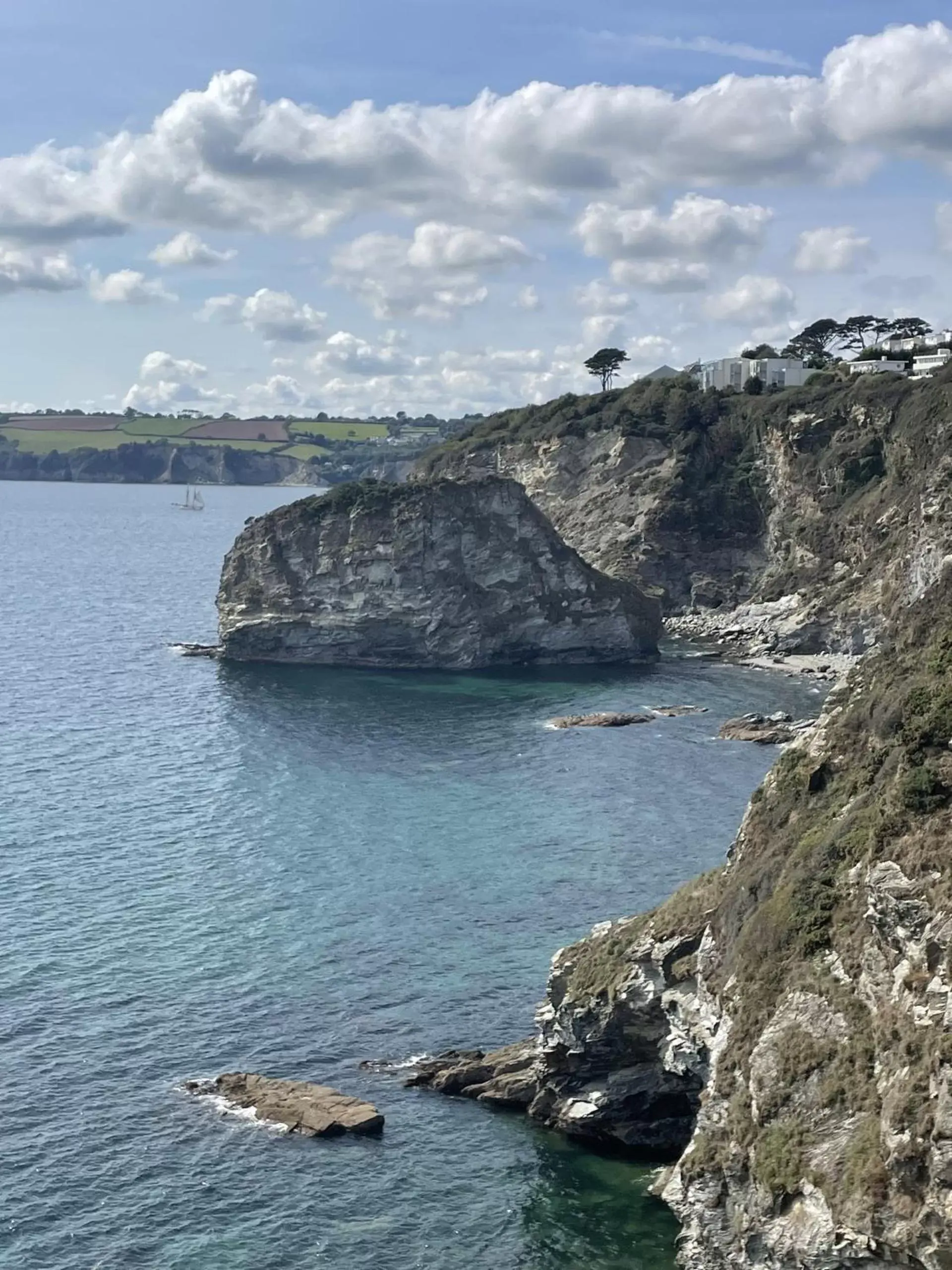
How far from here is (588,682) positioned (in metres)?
140

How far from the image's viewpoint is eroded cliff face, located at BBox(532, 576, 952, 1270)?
1304 inches

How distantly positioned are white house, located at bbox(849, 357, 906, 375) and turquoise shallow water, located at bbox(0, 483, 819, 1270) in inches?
2462

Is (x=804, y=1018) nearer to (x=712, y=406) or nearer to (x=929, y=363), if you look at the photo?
(x=929, y=363)

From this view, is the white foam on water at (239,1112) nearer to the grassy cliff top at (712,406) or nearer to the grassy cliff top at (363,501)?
the grassy cliff top at (363,501)

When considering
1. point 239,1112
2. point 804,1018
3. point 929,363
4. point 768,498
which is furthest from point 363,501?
point 804,1018

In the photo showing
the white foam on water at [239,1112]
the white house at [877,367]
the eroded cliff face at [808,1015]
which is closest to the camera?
the eroded cliff face at [808,1015]

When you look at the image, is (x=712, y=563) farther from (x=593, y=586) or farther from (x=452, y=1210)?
(x=452, y=1210)

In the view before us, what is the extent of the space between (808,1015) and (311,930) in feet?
120

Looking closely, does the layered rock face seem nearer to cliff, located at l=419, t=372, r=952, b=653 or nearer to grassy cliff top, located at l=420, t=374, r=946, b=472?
cliff, located at l=419, t=372, r=952, b=653

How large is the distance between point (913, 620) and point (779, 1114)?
26.8m

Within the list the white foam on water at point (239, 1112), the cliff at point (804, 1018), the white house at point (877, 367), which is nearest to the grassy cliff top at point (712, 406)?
the white house at point (877, 367)

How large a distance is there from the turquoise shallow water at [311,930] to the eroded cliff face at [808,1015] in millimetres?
3945

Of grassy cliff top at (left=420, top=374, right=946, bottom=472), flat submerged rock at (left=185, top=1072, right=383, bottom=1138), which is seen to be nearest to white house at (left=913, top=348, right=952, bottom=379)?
grassy cliff top at (left=420, top=374, right=946, bottom=472)

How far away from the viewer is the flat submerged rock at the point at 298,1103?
51.7 meters
